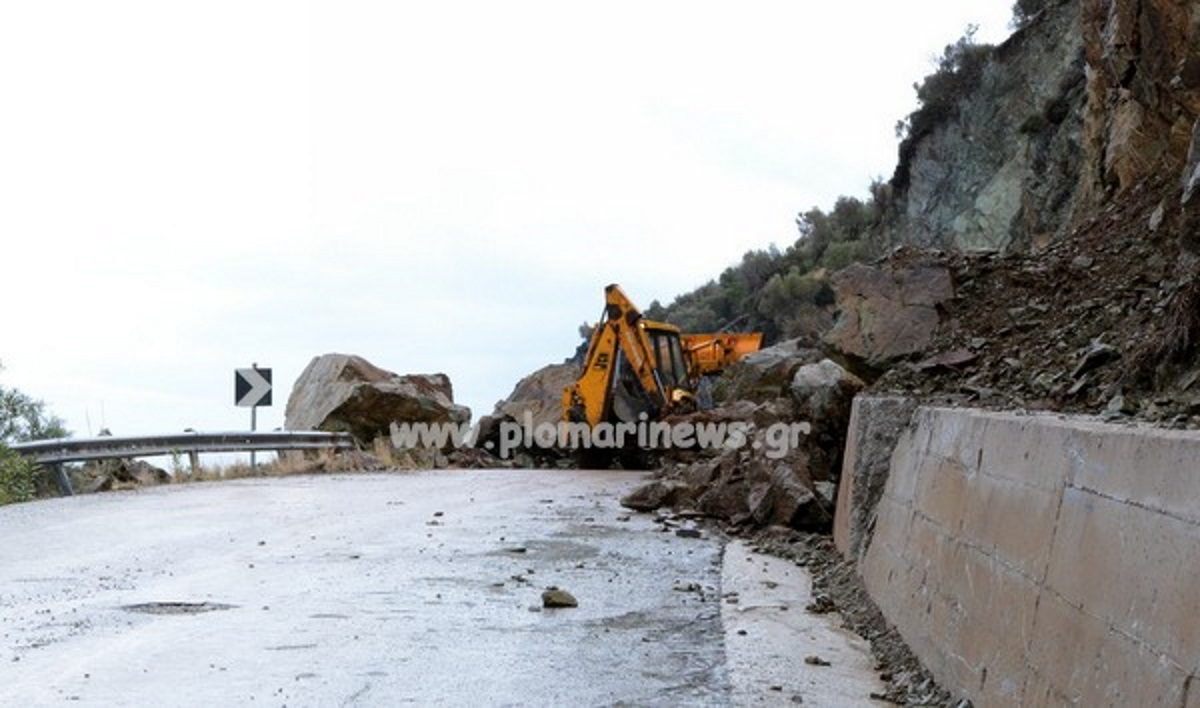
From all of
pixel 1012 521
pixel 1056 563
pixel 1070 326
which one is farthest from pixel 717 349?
pixel 1056 563

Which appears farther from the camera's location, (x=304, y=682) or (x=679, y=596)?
Answer: (x=679, y=596)

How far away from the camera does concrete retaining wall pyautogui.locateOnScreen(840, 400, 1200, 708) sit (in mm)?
3672

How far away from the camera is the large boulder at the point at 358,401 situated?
28922 mm

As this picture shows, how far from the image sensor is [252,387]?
77.5ft

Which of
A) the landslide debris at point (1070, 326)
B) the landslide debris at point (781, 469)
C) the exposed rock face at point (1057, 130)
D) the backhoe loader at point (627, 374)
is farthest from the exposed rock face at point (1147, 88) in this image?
the backhoe loader at point (627, 374)

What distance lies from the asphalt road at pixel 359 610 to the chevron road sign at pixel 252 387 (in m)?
8.89

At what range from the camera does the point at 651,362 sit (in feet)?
85.9

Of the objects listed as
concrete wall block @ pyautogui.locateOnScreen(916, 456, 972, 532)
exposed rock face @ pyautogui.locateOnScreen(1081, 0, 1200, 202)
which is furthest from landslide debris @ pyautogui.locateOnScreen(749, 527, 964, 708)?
exposed rock face @ pyautogui.locateOnScreen(1081, 0, 1200, 202)

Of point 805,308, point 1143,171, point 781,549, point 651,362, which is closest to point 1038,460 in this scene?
point 781,549

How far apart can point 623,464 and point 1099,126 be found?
43.4ft

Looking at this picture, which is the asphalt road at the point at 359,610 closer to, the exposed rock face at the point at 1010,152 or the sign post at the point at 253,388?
the sign post at the point at 253,388

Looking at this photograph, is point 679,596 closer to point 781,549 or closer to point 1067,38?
point 781,549

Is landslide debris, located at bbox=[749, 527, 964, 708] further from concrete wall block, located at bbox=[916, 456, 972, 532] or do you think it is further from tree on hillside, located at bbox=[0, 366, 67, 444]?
tree on hillside, located at bbox=[0, 366, 67, 444]

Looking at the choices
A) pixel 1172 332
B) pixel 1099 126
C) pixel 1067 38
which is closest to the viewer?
pixel 1172 332
